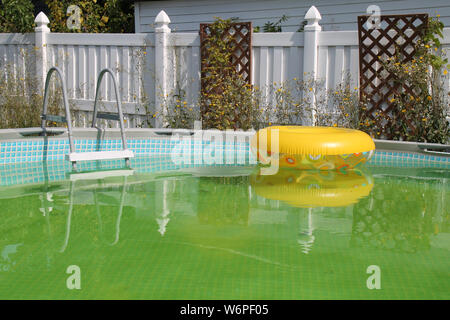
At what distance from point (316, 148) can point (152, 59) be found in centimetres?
402

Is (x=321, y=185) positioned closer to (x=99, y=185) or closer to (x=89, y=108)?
(x=99, y=185)

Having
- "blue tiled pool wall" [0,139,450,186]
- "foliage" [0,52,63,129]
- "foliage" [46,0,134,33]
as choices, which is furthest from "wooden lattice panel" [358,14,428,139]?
"foliage" [46,0,134,33]

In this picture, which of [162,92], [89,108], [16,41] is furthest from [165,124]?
[16,41]

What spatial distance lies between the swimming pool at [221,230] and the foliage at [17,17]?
16.3 feet

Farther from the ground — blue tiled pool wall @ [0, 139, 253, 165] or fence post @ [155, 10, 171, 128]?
fence post @ [155, 10, 171, 128]

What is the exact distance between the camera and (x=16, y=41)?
962 centimetres

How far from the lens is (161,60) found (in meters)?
8.45

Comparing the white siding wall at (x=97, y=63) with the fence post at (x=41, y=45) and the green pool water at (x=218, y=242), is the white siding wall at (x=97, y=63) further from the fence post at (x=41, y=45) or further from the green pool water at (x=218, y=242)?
the green pool water at (x=218, y=242)

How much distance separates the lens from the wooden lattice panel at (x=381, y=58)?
7.04 m

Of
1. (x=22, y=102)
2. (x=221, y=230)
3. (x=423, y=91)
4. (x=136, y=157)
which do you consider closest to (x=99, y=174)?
(x=136, y=157)

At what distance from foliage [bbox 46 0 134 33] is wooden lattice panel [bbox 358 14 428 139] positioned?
556 centimetres

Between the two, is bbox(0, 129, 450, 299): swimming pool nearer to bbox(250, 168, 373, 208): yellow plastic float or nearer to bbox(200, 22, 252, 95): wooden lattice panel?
bbox(250, 168, 373, 208): yellow plastic float

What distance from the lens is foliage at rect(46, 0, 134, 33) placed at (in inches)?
423

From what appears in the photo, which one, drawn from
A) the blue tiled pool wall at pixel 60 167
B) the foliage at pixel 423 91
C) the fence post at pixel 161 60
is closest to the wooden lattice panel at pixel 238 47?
the fence post at pixel 161 60
